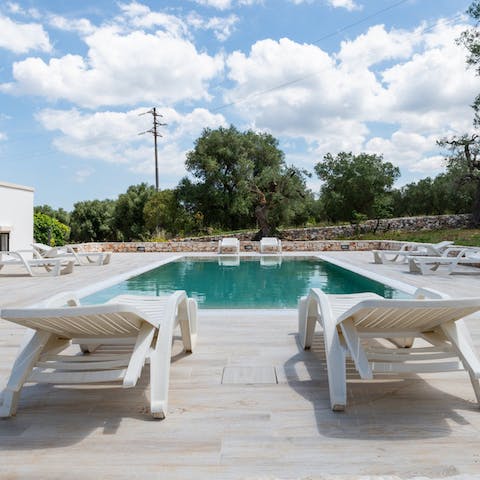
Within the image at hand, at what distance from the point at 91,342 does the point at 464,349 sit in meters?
2.11

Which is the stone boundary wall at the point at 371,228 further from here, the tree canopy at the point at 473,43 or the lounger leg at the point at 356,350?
the lounger leg at the point at 356,350

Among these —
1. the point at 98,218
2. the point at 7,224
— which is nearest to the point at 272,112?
the point at 7,224

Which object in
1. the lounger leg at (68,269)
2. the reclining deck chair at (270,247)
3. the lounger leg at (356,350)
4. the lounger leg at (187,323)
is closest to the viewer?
the lounger leg at (356,350)

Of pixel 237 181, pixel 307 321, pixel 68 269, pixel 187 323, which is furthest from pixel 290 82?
pixel 187 323

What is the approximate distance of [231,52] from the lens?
18734 mm

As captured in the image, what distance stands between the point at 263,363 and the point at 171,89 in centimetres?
2196

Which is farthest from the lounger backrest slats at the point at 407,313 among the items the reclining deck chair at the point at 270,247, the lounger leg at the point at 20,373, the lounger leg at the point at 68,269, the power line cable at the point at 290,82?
the power line cable at the point at 290,82

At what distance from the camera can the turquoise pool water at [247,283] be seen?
22.2 ft

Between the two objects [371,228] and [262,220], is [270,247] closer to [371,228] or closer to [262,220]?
[262,220]

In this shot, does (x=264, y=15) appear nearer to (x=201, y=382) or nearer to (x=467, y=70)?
(x=467, y=70)

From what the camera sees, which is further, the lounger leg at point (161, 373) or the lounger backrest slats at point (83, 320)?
the lounger leg at point (161, 373)

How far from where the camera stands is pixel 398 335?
2756 millimetres

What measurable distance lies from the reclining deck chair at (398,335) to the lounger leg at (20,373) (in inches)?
62.4

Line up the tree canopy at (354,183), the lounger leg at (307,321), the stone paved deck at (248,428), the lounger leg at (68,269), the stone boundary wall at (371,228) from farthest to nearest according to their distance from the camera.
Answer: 1. the tree canopy at (354,183)
2. the stone boundary wall at (371,228)
3. the lounger leg at (68,269)
4. the lounger leg at (307,321)
5. the stone paved deck at (248,428)
